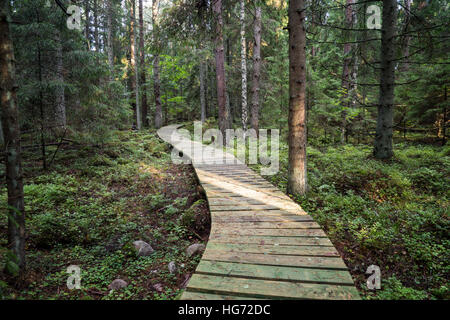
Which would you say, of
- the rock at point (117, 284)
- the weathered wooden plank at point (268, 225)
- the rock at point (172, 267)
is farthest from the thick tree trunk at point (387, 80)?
the rock at point (117, 284)

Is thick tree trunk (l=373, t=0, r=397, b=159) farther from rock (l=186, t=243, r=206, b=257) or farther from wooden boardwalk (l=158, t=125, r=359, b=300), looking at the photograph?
rock (l=186, t=243, r=206, b=257)

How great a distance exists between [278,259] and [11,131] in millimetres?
3614

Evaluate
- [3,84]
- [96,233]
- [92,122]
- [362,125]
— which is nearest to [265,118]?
[362,125]

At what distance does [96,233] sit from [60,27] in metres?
7.77

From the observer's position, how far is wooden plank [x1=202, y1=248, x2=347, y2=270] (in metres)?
2.85

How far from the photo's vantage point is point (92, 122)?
9.33m

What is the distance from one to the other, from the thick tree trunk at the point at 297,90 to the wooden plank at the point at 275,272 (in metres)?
3.00

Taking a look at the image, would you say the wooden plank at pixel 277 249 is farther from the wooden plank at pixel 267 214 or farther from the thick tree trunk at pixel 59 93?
the thick tree trunk at pixel 59 93

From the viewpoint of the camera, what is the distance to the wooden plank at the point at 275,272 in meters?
2.58

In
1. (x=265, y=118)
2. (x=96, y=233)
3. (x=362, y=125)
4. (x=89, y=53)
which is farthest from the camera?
(x=265, y=118)

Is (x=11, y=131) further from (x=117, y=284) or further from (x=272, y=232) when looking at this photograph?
(x=272, y=232)

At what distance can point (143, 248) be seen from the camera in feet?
13.5
